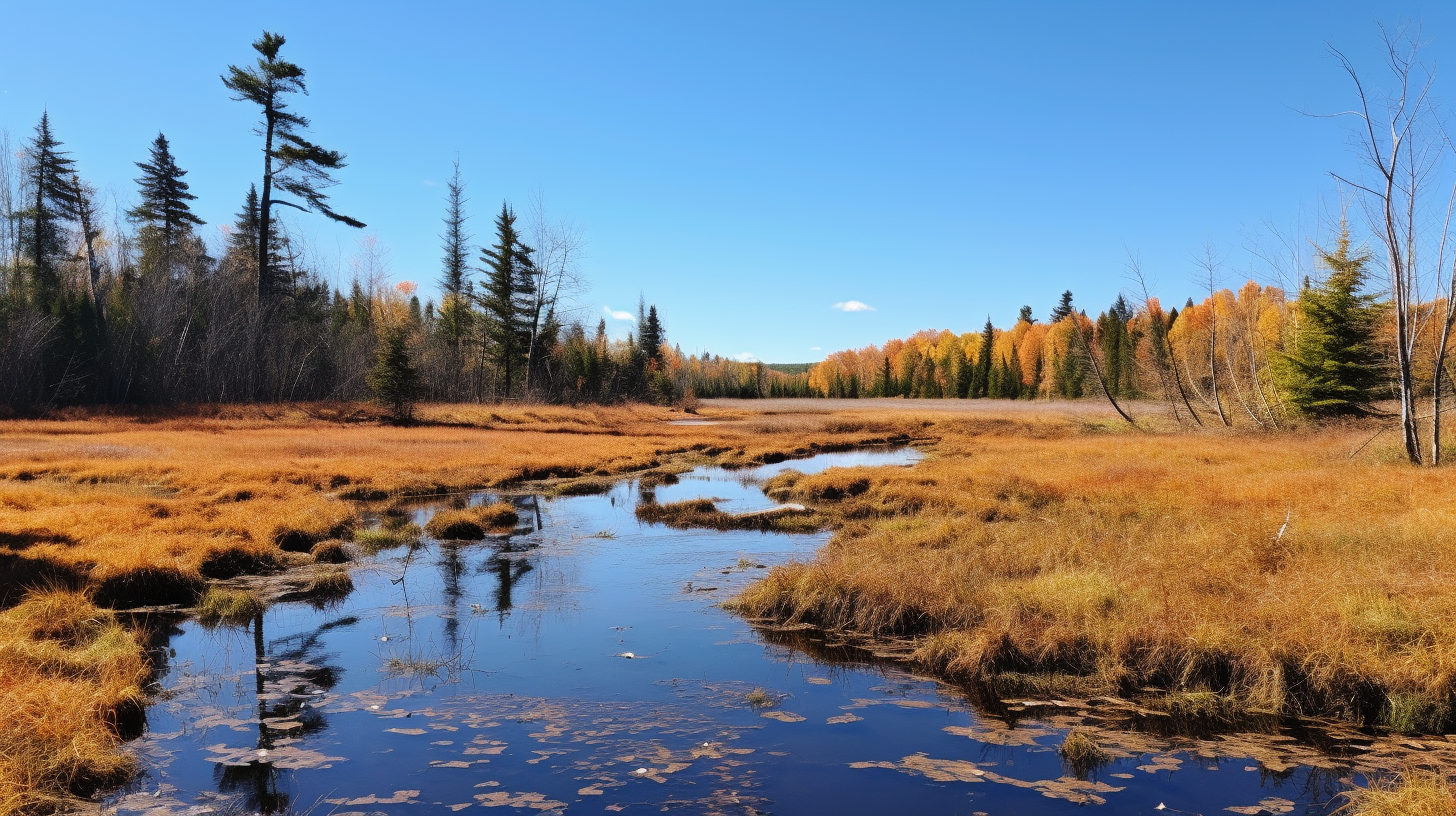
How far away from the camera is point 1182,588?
932 cm

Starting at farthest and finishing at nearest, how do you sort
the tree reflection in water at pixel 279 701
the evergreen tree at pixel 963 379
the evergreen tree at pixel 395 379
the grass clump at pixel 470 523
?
the evergreen tree at pixel 963 379
the evergreen tree at pixel 395 379
the grass clump at pixel 470 523
the tree reflection in water at pixel 279 701

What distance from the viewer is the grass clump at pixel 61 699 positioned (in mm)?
5434

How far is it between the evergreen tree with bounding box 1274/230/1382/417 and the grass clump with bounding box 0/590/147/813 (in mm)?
38259

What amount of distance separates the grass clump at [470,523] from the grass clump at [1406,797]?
13468 millimetres

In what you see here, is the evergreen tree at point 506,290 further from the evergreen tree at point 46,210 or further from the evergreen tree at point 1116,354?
the evergreen tree at point 1116,354

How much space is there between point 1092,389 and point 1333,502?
73.0m

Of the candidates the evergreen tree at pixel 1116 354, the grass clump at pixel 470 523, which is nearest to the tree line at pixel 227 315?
the grass clump at pixel 470 523

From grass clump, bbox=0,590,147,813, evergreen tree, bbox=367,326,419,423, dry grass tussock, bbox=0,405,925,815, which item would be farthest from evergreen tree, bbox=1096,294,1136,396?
grass clump, bbox=0,590,147,813

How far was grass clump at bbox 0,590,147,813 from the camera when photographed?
214 inches

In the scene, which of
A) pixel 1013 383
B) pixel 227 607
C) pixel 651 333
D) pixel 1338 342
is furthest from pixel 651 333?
pixel 227 607

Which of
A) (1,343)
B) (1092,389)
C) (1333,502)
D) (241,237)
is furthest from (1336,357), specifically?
(241,237)

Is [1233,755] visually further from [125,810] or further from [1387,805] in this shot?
[125,810]

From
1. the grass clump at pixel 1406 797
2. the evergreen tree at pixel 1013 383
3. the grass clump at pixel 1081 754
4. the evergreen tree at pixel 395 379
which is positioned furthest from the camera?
the evergreen tree at pixel 1013 383

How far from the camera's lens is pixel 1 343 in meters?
35.5
